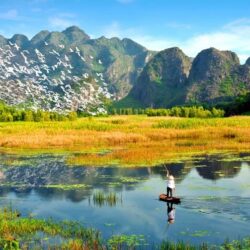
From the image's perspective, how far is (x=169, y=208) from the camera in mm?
29766

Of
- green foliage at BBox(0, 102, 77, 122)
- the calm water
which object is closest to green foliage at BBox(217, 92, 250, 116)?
green foliage at BBox(0, 102, 77, 122)

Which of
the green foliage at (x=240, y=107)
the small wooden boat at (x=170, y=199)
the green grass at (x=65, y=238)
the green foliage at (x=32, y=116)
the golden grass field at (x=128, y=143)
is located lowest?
the green grass at (x=65, y=238)

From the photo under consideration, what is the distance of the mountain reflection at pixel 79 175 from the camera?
3725 centimetres

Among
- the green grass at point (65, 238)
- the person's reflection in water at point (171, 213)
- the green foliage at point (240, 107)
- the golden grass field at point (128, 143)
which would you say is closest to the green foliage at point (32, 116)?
the golden grass field at point (128, 143)

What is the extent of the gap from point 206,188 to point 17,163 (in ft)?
85.3

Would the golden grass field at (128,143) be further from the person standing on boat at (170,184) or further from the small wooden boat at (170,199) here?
the small wooden boat at (170,199)

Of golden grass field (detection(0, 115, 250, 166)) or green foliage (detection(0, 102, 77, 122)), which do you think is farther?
green foliage (detection(0, 102, 77, 122))

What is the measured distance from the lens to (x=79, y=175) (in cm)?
4438

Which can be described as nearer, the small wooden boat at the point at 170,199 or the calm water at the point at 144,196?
the calm water at the point at 144,196

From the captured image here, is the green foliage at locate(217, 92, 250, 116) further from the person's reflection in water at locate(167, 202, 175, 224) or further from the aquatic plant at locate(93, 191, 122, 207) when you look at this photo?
the person's reflection in water at locate(167, 202, 175, 224)

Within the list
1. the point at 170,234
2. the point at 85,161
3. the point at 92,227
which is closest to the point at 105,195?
the point at 92,227

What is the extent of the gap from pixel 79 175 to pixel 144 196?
12049 mm

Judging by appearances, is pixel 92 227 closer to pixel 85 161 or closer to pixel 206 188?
pixel 206 188

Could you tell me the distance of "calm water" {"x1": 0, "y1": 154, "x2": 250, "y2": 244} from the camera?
25.3 metres
